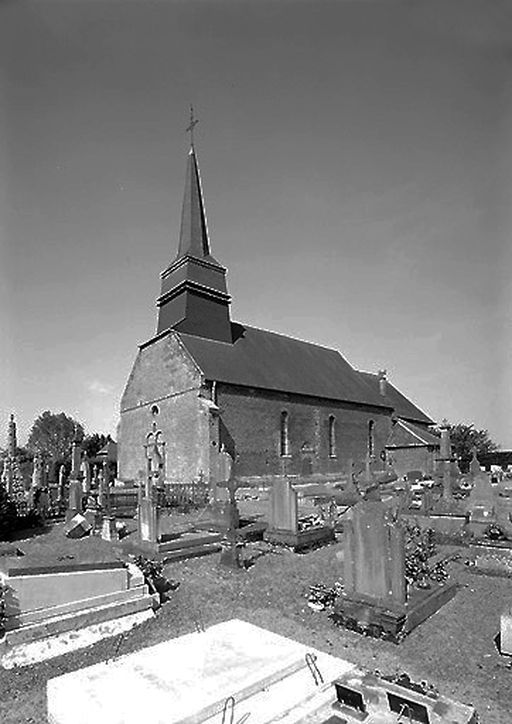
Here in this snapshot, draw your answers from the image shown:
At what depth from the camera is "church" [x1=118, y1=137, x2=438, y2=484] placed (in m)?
25.2

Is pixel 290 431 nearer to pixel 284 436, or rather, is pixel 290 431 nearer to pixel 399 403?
pixel 284 436

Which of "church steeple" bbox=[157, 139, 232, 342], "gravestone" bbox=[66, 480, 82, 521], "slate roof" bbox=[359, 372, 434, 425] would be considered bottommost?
"gravestone" bbox=[66, 480, 82, 521]

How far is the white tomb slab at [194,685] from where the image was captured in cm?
278

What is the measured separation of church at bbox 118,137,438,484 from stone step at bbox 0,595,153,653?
647 inches

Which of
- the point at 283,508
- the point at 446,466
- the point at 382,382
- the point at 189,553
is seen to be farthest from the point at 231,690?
the point at 382,382

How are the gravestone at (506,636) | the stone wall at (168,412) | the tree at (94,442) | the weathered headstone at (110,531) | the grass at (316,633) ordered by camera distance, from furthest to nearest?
the tree at (94,442), the stone wall at (168,412), the weathered headstone at (110,531), the gravestone at (506,636), the grass at (316,633)

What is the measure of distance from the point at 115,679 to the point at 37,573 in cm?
302

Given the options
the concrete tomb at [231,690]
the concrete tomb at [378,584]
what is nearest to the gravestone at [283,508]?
the concrete tomb at [378,584]

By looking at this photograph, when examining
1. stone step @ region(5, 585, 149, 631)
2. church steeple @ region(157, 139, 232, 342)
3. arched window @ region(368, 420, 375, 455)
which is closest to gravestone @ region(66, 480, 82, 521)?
stone step @ region(5, 585, 149, 631)

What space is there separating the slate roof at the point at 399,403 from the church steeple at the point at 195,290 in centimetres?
1603

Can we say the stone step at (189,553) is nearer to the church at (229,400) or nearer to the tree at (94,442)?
the church at (229,400)

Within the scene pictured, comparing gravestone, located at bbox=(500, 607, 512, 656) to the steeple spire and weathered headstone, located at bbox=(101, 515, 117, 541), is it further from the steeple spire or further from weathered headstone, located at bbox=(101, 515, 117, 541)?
the steeple spire

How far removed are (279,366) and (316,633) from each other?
25980 millimetres

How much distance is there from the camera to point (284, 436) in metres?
28.5
